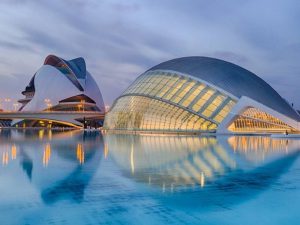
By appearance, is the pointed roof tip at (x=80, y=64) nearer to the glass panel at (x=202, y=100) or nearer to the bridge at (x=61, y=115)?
the bridge at (x=61, y=115)

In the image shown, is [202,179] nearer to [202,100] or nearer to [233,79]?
[202,100]

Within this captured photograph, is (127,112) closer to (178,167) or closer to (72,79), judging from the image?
(178,167)

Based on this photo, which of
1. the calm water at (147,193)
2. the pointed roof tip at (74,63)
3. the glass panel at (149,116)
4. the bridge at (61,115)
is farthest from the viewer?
the pointed roof tip at (74,63)

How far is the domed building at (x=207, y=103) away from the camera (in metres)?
43.4

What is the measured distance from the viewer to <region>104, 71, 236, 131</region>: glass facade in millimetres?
43250

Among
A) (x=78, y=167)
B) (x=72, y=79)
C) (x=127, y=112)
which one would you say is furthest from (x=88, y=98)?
(x=78, y=167)

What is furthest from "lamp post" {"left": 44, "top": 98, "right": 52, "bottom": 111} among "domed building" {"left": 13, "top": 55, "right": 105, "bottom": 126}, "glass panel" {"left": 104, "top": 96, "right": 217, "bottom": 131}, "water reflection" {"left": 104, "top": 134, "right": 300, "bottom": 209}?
"water reflection" {"left": 104, "top": 134, "right": 300, "bottom": 209}

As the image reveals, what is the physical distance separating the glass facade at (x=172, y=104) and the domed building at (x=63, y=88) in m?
44.1

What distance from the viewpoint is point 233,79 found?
46.6m

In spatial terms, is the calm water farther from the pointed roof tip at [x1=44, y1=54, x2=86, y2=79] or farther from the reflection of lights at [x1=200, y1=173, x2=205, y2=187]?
the pointed roof tip at [x1=44, y1=54, x2=86, y2=79]

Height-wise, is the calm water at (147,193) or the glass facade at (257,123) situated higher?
the glass facade at (257,123)

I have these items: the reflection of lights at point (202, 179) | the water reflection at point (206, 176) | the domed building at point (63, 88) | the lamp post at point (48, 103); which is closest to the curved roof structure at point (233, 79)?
the water reflection at point (206, 176)

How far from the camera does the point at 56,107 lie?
318 feet

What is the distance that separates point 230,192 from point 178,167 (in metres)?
4.31
